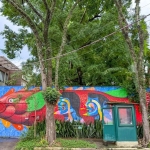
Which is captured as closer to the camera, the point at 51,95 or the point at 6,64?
the point at 51,95

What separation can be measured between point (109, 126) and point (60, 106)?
3.49 m

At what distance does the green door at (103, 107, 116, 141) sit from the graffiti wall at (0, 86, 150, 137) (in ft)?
5.53

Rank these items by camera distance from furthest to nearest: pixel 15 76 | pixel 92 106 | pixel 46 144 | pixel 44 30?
pixel 92 106
pixel 15 76
pixel 44 30
pixel 46 144

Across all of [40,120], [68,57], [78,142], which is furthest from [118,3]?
[40,120]

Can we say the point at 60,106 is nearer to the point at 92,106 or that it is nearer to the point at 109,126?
the point at 92,106

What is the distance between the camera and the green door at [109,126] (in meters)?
7.91

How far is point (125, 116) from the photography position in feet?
26.6

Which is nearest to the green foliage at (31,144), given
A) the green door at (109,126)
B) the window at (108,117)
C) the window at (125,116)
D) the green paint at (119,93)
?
the green door at (109,126)

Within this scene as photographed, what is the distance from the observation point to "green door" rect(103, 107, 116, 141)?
7.91 meters

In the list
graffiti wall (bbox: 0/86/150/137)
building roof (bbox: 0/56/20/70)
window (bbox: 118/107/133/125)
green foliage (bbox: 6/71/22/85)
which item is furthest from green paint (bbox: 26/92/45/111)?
building roof (bbox: 0/56/20/70)

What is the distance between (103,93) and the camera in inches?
418

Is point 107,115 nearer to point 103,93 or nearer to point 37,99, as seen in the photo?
point 103,93

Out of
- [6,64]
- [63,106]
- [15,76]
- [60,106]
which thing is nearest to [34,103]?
[60,106]

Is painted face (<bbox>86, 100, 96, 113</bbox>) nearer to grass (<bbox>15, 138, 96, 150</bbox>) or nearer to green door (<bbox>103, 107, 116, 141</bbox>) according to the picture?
green door (<bbox>103, 107, 116, 141</bbox>)
